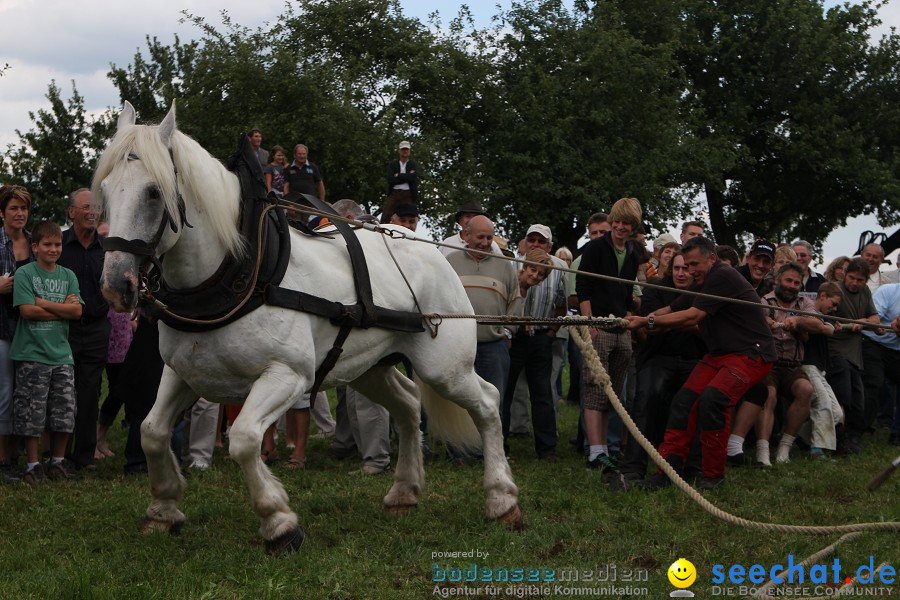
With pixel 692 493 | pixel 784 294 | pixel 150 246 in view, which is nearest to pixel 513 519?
pixel 692 493

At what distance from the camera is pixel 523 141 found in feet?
115

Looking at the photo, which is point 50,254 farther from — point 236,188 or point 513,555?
point 513,555

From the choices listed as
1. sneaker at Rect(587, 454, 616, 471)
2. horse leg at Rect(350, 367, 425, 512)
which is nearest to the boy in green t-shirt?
horse leg at Rect(350, 367, 425, 512)

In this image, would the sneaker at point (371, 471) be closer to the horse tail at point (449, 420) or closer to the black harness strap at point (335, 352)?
the horse tail at point (449, 420)

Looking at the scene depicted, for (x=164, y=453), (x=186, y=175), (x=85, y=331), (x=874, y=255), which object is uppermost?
(x=186, y=175)

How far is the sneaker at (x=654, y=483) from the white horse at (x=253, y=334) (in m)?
1.43

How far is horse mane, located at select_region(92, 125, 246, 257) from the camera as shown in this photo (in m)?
4.96

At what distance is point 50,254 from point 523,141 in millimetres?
28433

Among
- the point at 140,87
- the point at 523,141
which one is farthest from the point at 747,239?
the point at 140,87

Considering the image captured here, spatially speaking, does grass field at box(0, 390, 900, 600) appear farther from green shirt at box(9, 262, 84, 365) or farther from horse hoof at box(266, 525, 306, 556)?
green shirt at box(9, 262, 84, 365)

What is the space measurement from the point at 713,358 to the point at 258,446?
3891 mm

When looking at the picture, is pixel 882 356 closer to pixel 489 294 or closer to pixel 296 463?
pixel 489 294

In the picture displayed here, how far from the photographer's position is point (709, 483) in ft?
25.6

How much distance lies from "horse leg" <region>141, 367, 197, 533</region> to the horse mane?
984mm
